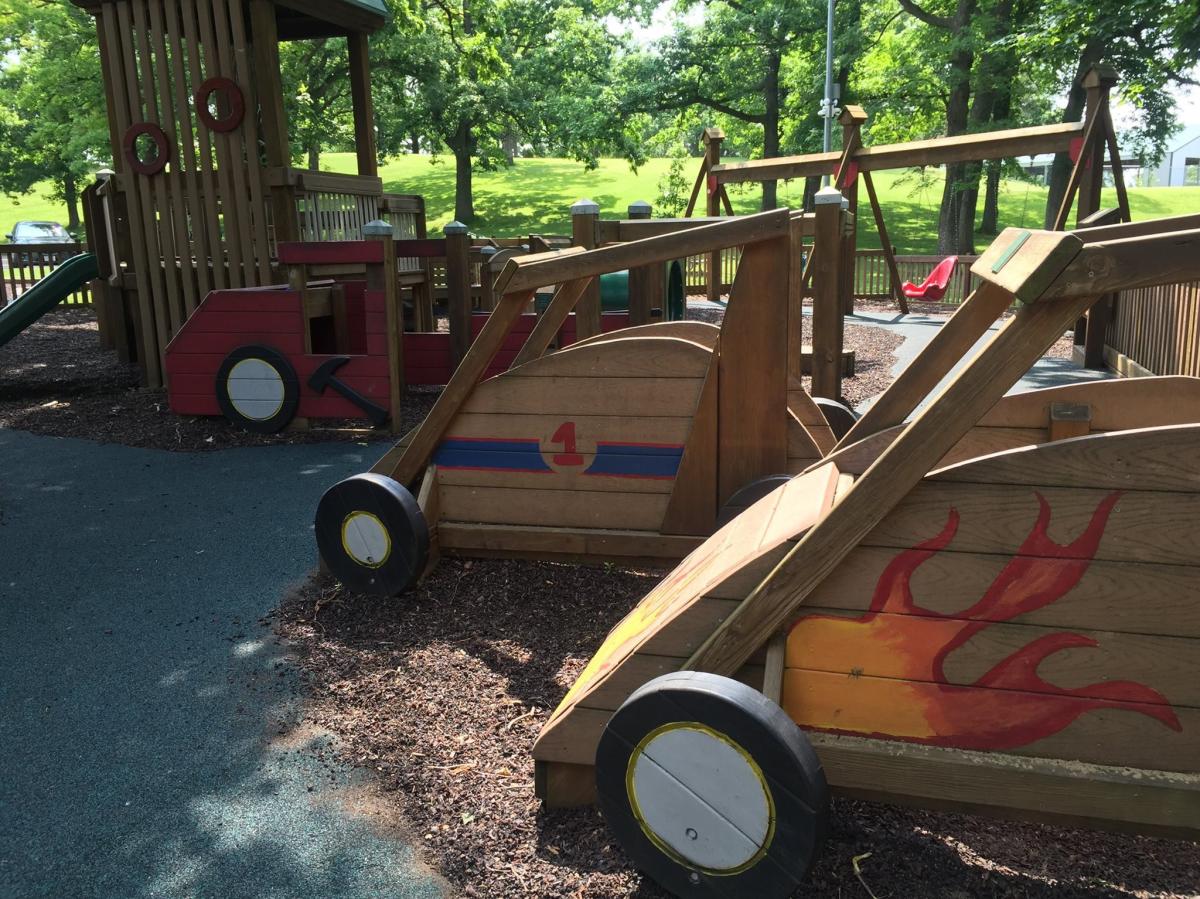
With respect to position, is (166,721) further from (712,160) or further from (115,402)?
(712,160)

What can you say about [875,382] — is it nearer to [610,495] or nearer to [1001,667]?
[610,495]

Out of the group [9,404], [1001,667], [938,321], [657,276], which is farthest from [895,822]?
[938,321]

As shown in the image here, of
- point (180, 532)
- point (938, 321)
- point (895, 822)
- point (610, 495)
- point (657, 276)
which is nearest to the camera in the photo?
point (895, 822)

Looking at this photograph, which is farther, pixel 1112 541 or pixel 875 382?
pixel 875 382

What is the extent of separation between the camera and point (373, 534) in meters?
4.01

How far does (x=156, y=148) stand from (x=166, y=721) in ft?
24.1

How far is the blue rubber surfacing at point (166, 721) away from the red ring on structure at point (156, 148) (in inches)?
166

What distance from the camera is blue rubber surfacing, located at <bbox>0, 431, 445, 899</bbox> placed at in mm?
2346

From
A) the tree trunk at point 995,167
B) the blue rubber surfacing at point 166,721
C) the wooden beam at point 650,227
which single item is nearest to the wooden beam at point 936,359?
the blue rubber surfacing at point 166,721

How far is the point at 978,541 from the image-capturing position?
1941mm

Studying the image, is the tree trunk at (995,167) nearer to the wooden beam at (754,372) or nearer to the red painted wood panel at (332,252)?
the red painted wood panel at (332,252)

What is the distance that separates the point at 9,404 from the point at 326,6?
16.6 feet

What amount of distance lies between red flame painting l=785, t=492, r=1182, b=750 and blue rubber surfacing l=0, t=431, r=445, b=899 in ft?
3.62

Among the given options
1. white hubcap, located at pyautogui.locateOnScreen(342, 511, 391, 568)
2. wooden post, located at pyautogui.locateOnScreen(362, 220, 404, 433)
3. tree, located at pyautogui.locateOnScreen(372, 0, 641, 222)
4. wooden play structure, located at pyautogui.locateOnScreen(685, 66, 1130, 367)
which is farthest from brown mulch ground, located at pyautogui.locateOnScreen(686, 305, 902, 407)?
tree, located at pyautogui.locateOnScreen(372, 0, 641, 222)
